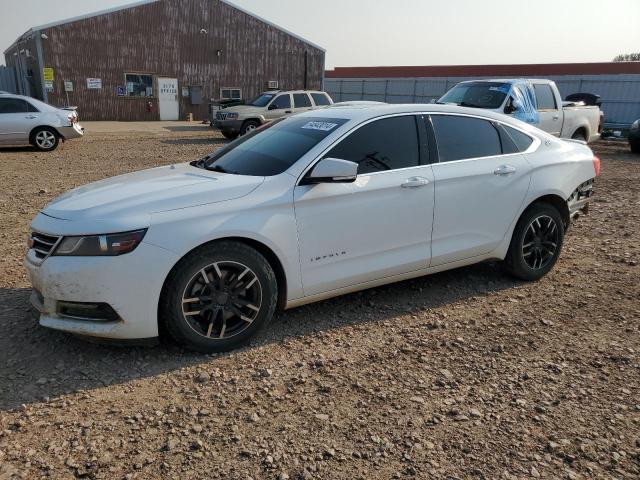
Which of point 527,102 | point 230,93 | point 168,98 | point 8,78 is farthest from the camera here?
point 8,78

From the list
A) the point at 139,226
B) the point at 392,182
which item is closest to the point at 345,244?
the point at 392,182

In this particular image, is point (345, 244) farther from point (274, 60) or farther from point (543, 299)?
point (274, 60)

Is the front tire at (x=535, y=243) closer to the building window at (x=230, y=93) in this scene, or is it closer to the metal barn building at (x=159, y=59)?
the metal barn building at (x=159, y=59)

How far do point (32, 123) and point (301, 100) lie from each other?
8536 mm

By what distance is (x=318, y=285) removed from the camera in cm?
376

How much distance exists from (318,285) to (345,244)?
0.36 meters

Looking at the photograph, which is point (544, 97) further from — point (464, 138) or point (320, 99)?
point (320, 99)

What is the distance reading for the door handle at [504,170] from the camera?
4.44 m

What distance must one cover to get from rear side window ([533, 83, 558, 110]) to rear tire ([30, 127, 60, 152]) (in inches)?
481

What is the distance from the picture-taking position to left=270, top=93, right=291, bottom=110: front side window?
1778cm

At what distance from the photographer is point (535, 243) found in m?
4.82

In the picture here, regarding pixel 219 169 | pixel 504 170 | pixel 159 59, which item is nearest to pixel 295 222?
pixel 219 169

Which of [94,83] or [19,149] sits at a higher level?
[94,83]

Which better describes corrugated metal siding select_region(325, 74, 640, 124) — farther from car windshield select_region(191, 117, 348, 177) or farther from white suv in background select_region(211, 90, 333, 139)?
car windshield select_region(191, 117, 348, 177)
